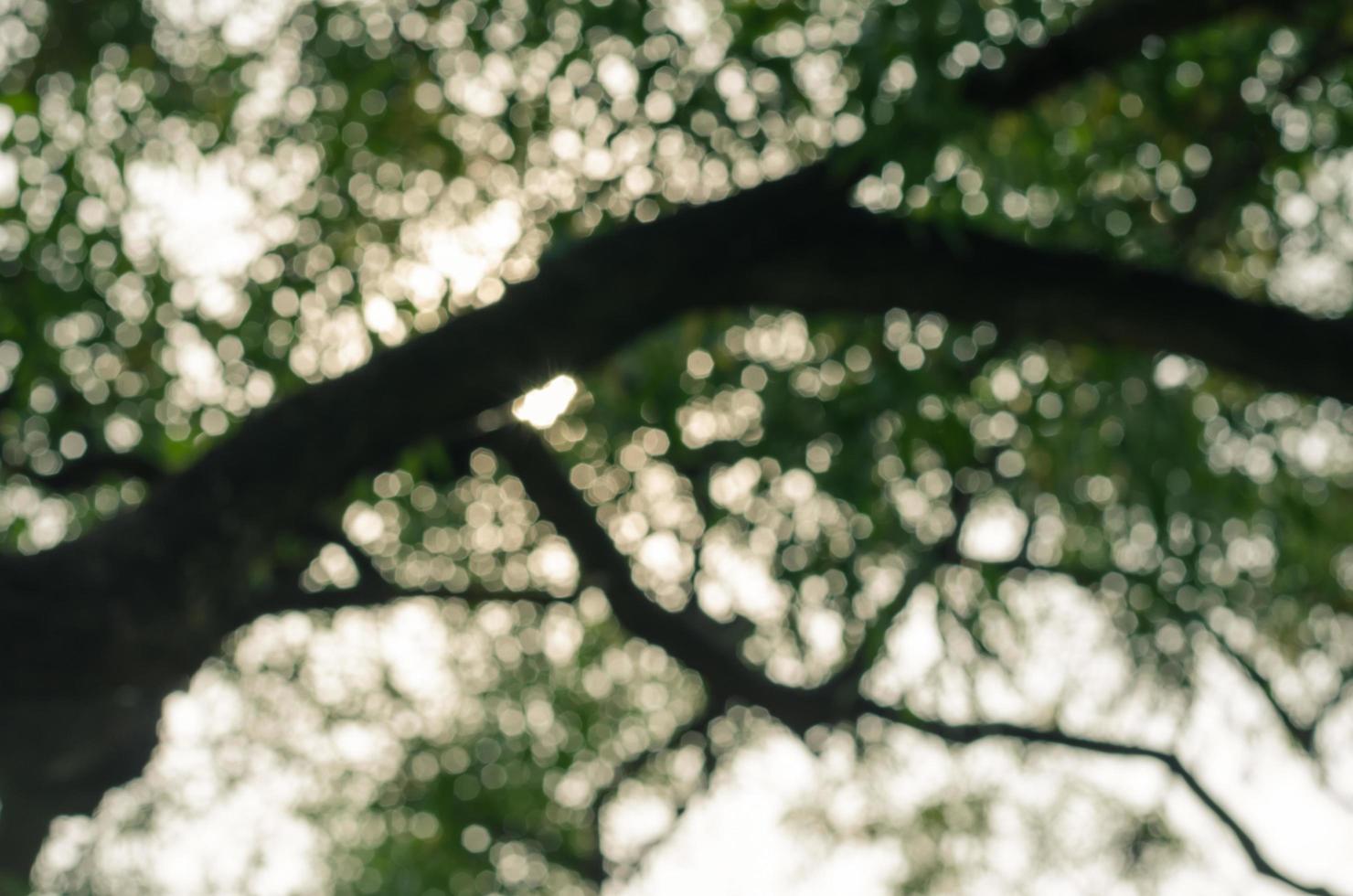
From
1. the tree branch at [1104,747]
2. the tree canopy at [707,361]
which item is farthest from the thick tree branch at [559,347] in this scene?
the tree branch at [1104,747]

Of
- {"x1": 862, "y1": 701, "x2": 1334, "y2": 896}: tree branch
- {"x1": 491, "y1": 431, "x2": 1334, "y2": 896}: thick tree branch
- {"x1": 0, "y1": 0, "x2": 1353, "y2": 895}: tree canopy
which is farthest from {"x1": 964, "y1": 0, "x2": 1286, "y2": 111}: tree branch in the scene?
{"x1": 862, "y1": 701, "x2": 1334, "y2": 896}: tree branch

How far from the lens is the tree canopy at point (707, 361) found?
410cm

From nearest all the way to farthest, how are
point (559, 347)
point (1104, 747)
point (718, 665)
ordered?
point (559, 347), point (1104, 747), point (718, 665)

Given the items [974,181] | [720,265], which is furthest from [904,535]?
[720,265]

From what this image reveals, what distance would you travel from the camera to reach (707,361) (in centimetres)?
686

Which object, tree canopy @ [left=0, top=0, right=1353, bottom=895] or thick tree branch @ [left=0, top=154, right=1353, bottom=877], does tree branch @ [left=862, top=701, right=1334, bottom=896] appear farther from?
thick tree branch @ [left=0, top=154, right=1353, bottom=877]

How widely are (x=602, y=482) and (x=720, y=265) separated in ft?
10.8

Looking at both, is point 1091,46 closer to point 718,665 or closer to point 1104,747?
point 1104,747

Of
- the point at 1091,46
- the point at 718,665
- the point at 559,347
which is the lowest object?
the point at 718,665

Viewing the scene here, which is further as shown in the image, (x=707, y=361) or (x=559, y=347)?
(x=707, y=361)

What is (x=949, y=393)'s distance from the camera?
5559mm

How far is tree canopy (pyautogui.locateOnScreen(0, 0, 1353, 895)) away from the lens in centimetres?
410

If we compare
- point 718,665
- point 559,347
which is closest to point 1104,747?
point 718,665

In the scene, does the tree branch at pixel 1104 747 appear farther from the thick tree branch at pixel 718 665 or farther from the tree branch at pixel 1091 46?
the tree branch at pixel 1091 46
